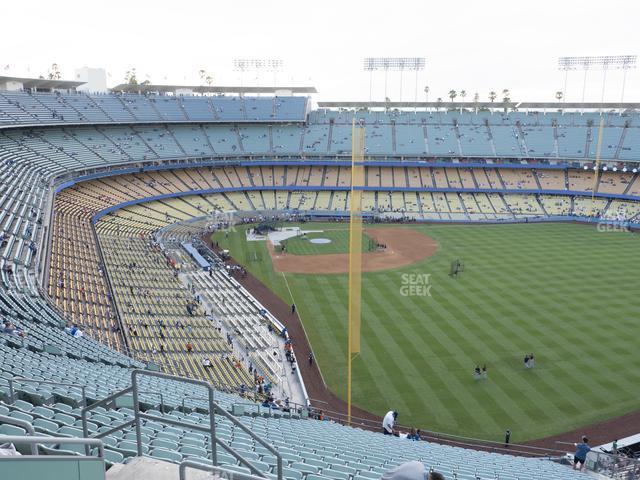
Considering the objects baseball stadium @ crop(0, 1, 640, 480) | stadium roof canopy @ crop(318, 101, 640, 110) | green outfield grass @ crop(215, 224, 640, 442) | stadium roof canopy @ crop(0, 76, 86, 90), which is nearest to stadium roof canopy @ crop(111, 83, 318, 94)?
baseball stadium @ crop(0, 1, 640, 480)

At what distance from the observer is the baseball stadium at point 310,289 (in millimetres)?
10430

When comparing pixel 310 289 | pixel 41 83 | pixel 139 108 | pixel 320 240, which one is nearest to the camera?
pixel 310 289

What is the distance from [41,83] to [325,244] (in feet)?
150

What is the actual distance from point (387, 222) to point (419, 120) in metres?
27.2

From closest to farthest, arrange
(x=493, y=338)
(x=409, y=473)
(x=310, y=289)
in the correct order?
(x=409, y=473) < (x=493, y=338) < (x=310, y=289)

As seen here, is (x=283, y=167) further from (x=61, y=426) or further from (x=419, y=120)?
(x=61, y=426)

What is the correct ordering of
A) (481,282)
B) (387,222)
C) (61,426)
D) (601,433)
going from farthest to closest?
1. (387,222)
2. (481,282)
3. (601,433)
4. (61,426)

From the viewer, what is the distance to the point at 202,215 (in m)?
60.6

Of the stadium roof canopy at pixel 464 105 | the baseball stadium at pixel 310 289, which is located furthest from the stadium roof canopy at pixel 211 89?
the stadium roof canopy at pixel 464 105

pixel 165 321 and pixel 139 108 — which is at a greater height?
pixel 139 108

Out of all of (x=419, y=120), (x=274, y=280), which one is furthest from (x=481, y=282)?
(x=419, y=120)

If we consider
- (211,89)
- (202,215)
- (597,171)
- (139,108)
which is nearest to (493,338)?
(202,215)

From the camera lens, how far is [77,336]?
60.6 feet

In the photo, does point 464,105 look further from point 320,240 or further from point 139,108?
point 139,108
